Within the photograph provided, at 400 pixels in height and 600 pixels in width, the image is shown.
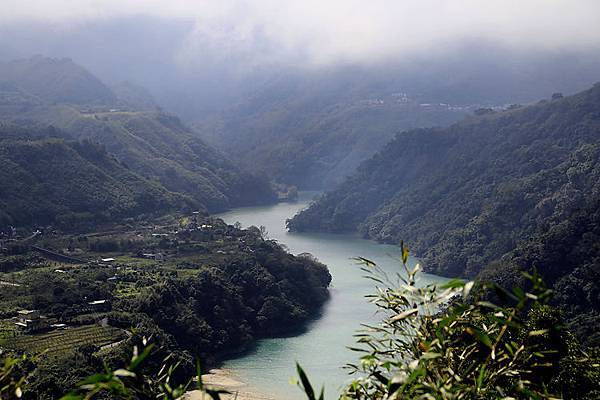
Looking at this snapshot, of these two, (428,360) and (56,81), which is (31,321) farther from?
(56,81)

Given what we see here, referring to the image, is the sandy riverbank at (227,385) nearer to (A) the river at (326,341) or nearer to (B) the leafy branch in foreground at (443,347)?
(A) the river at (326,341)

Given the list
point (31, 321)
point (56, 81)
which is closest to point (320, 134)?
point (56, 81)

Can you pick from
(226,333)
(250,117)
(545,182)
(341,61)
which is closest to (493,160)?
(545,182)

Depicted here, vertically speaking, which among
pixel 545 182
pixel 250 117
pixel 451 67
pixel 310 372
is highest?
pixel 451 67

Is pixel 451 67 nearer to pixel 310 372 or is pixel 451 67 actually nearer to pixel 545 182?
pixel 545 182

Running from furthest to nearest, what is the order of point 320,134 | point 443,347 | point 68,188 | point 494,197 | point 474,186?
point 320,134 < point 474,186 < point 68,188 < point 494,197 < point 443,347

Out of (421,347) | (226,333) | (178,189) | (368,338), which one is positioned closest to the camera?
(421,347)

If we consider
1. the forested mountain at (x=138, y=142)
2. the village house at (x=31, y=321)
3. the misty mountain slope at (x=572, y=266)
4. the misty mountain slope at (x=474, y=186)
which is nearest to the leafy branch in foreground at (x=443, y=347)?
the misty mountain slope at (x=572, y=266)
